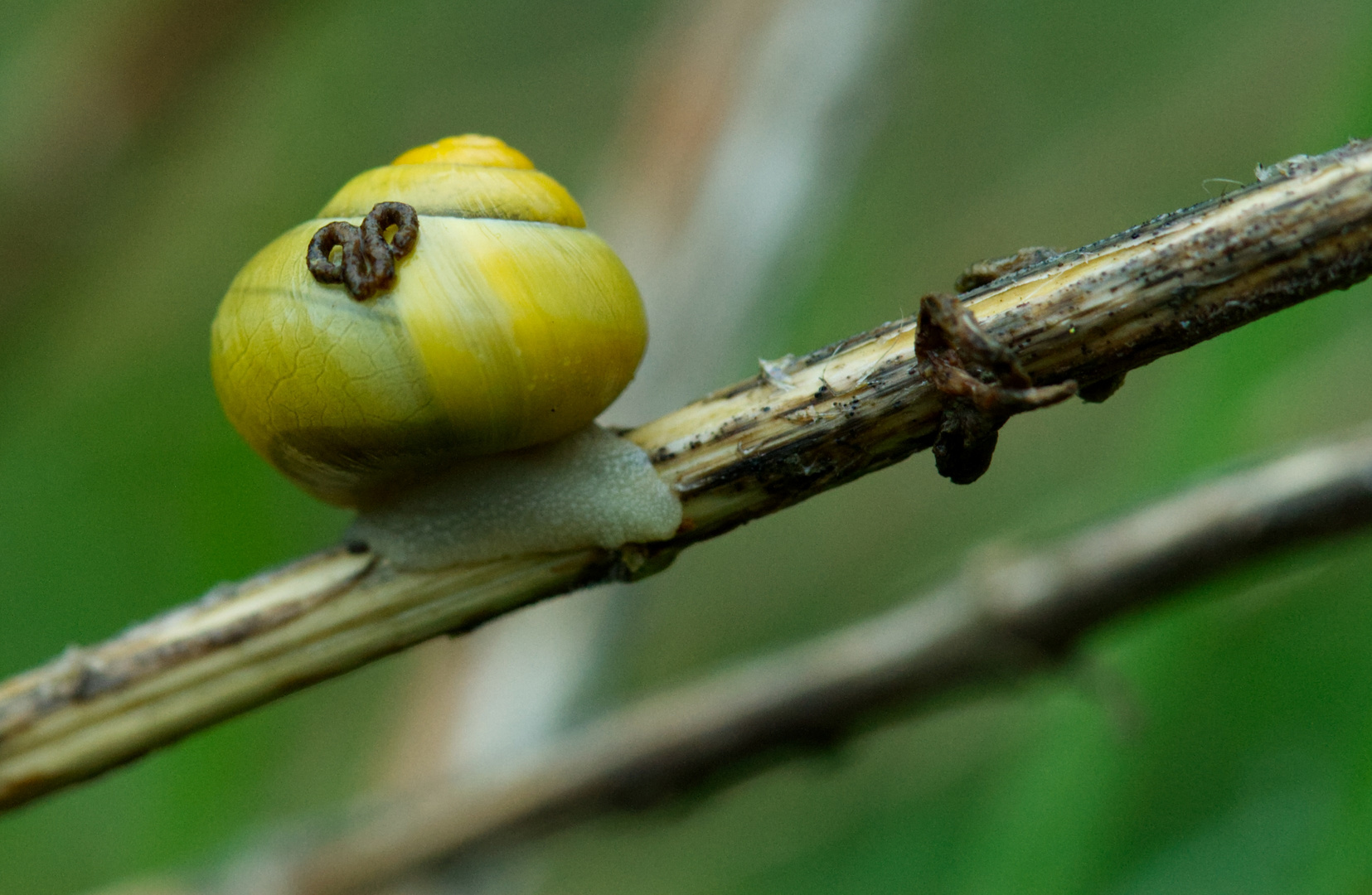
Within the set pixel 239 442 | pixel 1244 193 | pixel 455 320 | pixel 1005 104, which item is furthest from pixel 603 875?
pixel 1005 104

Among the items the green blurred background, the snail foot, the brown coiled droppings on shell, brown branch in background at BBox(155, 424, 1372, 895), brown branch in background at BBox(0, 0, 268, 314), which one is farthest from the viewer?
brown branch in background at BBox(0, 0, 268, 314)

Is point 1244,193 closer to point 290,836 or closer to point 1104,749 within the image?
point 1104,749

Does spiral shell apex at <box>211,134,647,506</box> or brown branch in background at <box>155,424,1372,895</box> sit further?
brown branch in background at <box>155,424,1372,895</box>

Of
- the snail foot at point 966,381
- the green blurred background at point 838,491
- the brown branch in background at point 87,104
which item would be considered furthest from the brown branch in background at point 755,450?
the brown branch in background at point 87,104

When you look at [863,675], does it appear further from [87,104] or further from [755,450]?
[87,104]

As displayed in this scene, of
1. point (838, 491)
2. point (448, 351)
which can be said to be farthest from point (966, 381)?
point (838, 491)

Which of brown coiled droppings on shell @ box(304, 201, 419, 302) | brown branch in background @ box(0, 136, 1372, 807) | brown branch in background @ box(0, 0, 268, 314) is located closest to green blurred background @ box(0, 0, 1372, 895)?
brown branch in background @ box(0, 0, 268, 314)

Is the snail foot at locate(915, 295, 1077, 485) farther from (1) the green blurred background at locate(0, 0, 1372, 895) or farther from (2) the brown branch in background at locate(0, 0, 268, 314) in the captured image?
(2) the brown branch in background at locate(0, 0, 268, 314)
